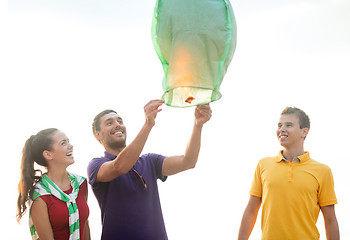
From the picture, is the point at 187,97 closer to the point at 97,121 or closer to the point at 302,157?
the point at 97,121

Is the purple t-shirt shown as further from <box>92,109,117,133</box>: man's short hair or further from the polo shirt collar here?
the polo shirt collar

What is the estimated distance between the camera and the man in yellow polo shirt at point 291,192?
12.3 feet

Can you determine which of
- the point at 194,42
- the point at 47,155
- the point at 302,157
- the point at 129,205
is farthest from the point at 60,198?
the point at 302,157

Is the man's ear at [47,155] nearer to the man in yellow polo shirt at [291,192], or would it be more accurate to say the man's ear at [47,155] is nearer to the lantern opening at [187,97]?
the lantern opening at [187,97]

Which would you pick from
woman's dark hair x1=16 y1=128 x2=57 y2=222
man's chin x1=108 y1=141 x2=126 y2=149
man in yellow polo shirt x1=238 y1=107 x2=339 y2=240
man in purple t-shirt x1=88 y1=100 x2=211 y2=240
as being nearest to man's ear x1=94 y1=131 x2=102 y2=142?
man in purple t-shirt x1=88 y1=100 x2=211 y2=240

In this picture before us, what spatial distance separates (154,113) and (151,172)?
686 millimetres

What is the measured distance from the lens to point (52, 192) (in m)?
3.54

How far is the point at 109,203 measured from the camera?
3.55 metres

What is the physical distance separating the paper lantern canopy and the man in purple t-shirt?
0.40 metres

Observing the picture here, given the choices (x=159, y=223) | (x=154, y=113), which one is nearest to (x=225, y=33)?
(x=154, y=113)

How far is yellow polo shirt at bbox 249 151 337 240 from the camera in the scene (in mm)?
3723

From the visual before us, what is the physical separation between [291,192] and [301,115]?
2.62 ft

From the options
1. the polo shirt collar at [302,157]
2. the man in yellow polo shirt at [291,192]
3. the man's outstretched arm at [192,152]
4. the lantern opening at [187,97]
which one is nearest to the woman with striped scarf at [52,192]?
the man's outstretched arm at [192,152]

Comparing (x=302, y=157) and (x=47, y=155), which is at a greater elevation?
(x=47, y=155)
